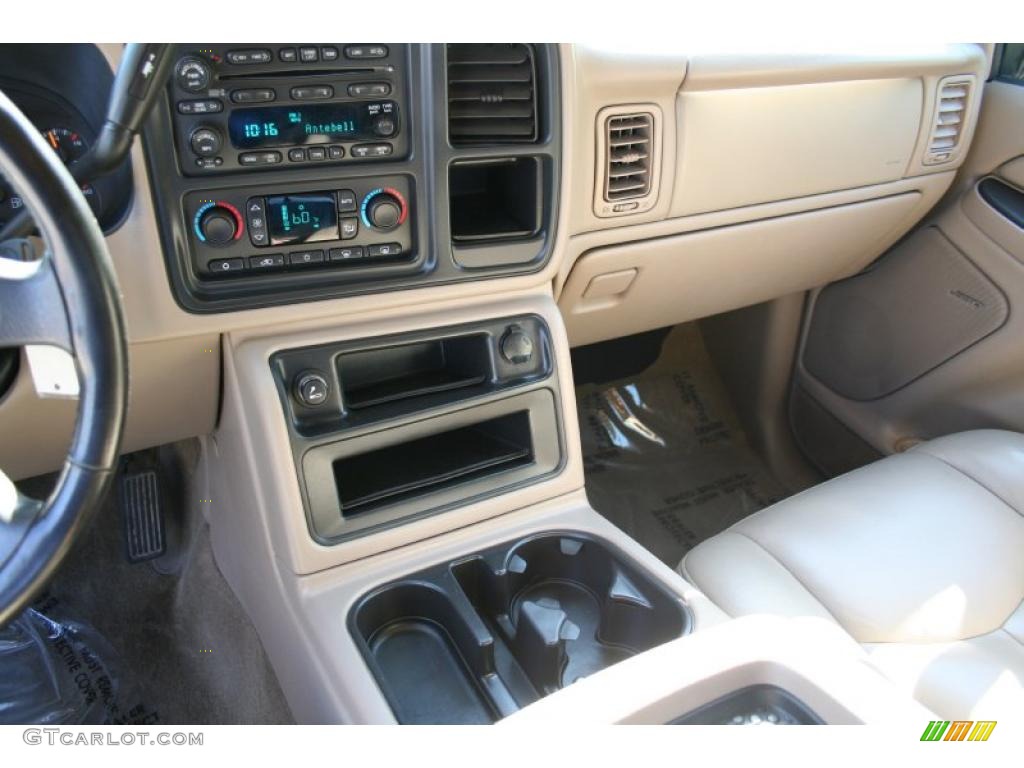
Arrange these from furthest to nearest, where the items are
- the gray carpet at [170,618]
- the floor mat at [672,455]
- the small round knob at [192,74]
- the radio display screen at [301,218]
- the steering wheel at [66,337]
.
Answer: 1. the floor mat at [672,455]
2. the gray carpet at [170,618]
3. the radio display screen at [301,218]
4. the small round knob at [192,74]
5. the steering wheel at [66,337]

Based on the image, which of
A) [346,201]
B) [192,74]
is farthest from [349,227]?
[192,74]

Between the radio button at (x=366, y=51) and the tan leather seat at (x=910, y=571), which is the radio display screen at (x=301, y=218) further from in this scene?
the tan leather seat at (x=910, y=571)

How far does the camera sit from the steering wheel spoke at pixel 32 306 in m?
0.64

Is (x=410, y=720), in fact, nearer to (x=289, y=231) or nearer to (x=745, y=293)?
(x=289, y=231)

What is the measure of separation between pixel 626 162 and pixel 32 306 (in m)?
0.93

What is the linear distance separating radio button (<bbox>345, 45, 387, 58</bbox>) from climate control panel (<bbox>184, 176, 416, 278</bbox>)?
14cm

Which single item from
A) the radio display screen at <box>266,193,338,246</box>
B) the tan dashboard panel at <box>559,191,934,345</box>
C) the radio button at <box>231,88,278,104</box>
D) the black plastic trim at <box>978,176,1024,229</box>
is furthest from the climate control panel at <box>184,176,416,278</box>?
the black plastic trim at <box>978,176,1024,229</box>

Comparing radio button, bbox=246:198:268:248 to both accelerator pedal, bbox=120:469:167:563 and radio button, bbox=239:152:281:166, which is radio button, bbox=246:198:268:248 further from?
accelerator pedal, bbox=120:469:167:563

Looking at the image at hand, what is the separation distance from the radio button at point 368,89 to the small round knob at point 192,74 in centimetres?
16

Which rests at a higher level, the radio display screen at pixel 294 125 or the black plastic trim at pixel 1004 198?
the radio display screen at pixel 294 125

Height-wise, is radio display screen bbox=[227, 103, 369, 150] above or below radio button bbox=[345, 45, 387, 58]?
below

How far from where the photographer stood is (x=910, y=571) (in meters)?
1.26

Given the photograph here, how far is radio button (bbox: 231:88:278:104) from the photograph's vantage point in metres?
0.95

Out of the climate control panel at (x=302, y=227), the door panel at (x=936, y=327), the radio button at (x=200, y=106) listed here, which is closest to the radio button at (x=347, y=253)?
the climate control panel at (x=302, y=227)
